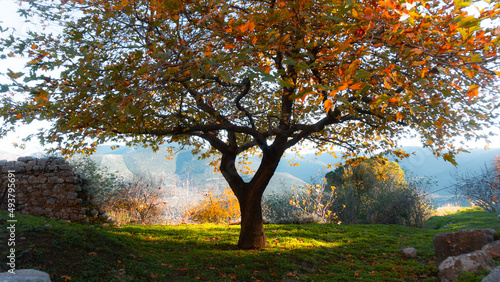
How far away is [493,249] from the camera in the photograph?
5738 mm

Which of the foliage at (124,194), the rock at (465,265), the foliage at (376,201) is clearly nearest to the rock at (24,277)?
the rock at (465,265)

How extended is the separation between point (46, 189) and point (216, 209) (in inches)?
274

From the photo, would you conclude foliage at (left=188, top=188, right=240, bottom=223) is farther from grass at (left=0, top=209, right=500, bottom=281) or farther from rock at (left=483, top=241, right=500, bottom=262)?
rock at (left=483, top=241, right=500, bottom=262)

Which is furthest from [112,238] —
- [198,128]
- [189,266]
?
[198,128]

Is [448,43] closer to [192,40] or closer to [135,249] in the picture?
[192,40]

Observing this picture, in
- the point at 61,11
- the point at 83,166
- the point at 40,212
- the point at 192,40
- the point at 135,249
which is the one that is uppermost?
the point at 61,11

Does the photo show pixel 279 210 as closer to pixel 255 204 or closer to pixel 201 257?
pixel 255 204

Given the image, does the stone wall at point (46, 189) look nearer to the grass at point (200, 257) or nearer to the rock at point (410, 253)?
the grass at point (200, 257)

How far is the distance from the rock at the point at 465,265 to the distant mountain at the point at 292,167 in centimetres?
166

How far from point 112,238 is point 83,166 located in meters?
7.08

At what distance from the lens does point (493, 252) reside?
5688 mm

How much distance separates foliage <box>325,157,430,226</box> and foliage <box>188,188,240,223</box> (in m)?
4.91

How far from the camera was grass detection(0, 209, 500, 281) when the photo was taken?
4660mm

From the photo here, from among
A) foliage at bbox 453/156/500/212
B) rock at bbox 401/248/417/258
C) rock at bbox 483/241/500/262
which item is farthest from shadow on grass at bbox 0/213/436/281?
foliage at bbox 453/156/500/212
